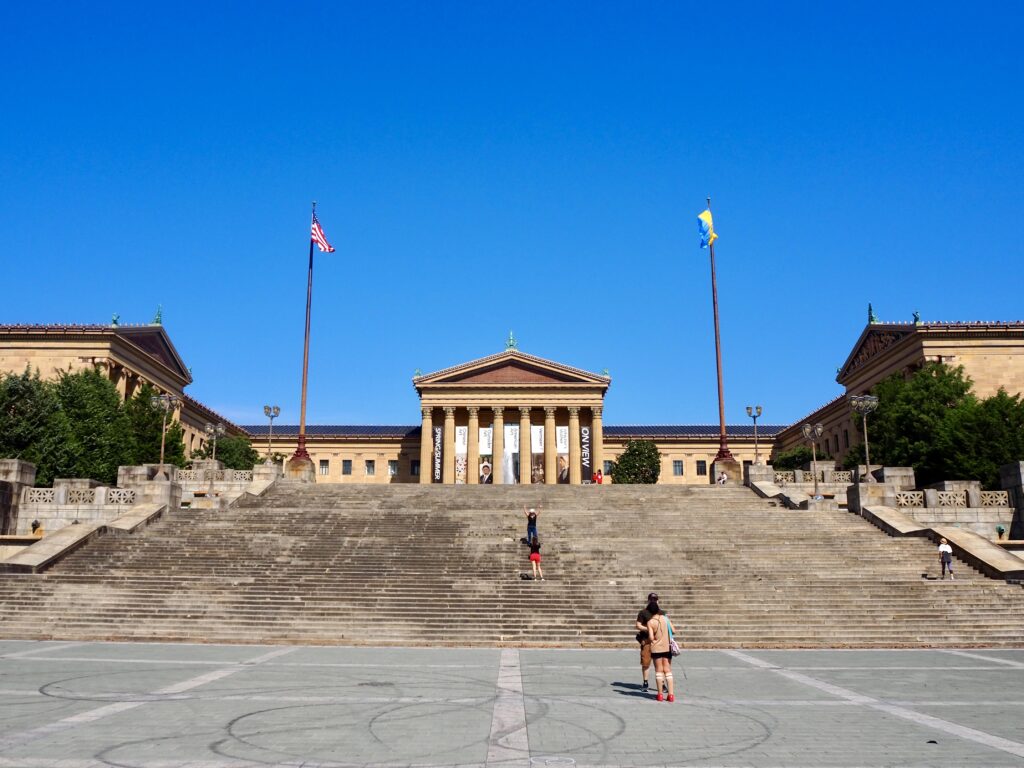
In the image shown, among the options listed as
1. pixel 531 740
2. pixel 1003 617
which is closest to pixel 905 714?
pixel 531 740

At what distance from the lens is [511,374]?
83938mm

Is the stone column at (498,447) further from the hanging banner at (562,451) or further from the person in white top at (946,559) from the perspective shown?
the person in white top at (946,559)

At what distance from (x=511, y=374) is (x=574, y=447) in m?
10.9

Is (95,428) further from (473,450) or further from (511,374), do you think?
(511,374)

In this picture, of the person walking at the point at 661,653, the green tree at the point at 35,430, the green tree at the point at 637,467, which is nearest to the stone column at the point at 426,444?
the green tree at the point at 637,467

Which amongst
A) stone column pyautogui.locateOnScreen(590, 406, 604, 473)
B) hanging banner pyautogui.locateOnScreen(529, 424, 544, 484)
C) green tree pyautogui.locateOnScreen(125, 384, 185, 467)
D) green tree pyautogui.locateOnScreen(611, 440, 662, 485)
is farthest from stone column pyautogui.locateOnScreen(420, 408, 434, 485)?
green tree pyautogui.locateOnScreen(125, 384, 185, 467)

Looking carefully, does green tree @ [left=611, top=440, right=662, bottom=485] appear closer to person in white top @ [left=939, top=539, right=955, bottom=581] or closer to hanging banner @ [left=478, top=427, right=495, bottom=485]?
hanging banner @ [left=478, top=427, right=495, bottom=485]

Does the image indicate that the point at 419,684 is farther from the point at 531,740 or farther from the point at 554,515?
the point at 554,515

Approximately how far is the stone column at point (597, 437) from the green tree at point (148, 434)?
125 ft

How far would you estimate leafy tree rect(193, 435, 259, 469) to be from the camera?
232 feet

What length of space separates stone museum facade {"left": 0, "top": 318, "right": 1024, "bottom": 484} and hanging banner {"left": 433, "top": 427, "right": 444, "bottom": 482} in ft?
0.43

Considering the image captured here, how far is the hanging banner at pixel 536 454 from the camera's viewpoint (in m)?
78.7

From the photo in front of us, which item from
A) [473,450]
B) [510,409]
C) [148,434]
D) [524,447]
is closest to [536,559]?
[148,434]

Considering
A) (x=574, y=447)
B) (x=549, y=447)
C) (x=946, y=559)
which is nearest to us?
(x=946, y=559)
